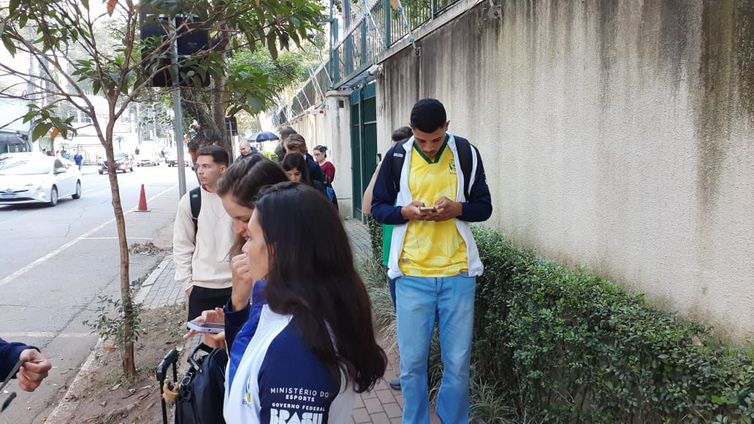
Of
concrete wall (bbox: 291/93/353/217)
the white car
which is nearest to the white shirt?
concrete wall (bbox: 291/93/353/217)

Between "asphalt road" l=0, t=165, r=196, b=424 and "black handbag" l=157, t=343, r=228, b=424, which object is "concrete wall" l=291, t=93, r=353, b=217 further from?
"black handbag" l=157, t=343, r=228, b=424

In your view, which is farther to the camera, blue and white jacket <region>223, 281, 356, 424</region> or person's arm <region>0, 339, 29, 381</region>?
person's arm <region>0, 339, 29, 381</region>

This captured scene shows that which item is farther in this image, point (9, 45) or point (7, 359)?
point (9, 45)

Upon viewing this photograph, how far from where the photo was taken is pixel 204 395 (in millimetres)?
1986

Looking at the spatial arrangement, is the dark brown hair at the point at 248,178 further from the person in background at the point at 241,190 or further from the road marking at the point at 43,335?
the road marking at the point at 43,335

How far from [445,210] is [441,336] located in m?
0.73

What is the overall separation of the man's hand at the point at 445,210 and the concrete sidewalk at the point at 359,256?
20.7 inches

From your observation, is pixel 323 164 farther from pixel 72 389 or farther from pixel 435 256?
pixel 435 256

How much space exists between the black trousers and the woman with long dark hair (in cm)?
225

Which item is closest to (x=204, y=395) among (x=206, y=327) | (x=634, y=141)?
(x=206, y=327)

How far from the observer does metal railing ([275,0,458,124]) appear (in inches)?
253

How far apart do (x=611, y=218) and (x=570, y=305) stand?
0.68 m

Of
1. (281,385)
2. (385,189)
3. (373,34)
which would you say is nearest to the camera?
(281,385)

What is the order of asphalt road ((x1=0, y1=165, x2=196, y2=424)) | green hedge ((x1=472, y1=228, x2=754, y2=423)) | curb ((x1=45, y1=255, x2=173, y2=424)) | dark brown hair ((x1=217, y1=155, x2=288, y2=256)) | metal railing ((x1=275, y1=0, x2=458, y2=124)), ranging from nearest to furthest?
green hedge ((x1=472, y1=228, x2=754, y2=423)), dark brown hair ((x1=217, y1=155, x2=288, y2=256)), curb ((x1=45, y1=255, x2=173, y2=424)), asphalt road ((x1=0, y1=165, x2=196, y2=424)), metal railing ((x1=275, y1=0, x2=458, y2=124))
